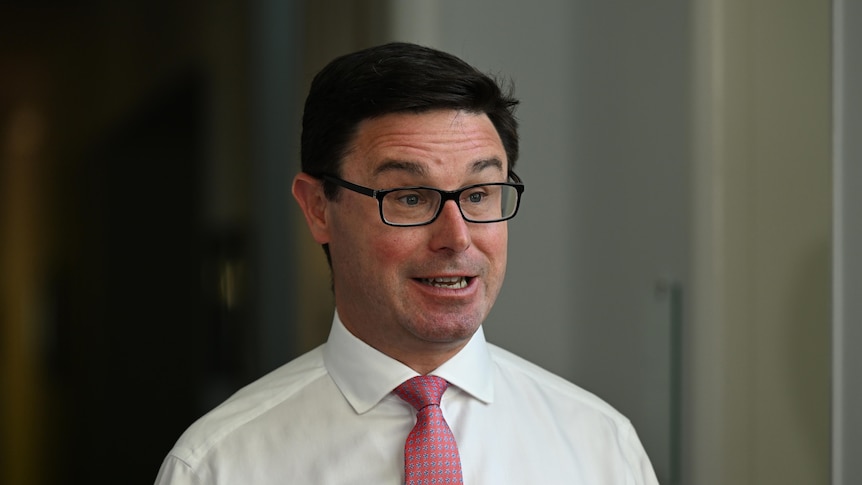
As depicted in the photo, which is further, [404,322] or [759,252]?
[759,252]

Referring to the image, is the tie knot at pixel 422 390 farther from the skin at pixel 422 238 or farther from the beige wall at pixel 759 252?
the beige wall at pixel 759 252

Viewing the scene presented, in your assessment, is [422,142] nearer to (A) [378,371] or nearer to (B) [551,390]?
(A) [378,371]

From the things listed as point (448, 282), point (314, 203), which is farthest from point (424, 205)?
point (314, 203)

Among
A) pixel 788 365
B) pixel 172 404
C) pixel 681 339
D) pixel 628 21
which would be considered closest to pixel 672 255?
pixel 681 339

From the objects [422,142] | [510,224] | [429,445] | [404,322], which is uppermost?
[422,142]

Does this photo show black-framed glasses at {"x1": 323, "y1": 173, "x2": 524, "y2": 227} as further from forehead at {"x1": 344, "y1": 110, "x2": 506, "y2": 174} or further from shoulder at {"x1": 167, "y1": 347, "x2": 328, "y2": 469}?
shoulder at {"x1": 167, "y1": 347, "x2": 328, "y2": 469}

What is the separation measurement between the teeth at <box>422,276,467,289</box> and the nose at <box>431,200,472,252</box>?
0.16 ft

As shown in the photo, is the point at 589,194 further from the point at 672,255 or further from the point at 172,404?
the point at 172,404

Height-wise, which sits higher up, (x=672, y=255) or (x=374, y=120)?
(x=374, y=120)

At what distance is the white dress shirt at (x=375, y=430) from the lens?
1333 millimetres

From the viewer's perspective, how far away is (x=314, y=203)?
1.43 m

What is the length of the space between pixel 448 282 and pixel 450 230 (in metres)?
0.08

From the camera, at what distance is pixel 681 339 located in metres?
1.99

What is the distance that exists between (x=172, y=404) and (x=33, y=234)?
402mm
